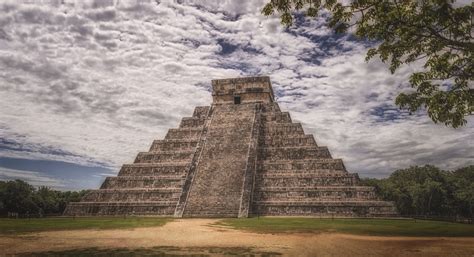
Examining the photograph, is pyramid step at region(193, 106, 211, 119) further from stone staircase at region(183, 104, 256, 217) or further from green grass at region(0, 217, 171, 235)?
green grass at region(0, 217, 171, 235)

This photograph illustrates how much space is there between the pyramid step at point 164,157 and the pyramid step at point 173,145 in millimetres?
846

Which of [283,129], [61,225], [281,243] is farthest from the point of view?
[283,129]

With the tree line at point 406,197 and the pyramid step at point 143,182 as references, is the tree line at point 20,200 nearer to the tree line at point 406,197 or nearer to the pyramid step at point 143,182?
the tree line at point 406,197

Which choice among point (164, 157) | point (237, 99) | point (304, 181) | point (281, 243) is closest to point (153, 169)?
point (164, 157)

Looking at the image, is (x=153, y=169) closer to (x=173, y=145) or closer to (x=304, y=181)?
(x=173, y=145)

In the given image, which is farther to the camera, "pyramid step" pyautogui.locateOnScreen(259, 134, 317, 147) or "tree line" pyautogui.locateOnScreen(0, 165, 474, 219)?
"tree line" pyautogui.locateOnScreen(0, 165, 474, 219)

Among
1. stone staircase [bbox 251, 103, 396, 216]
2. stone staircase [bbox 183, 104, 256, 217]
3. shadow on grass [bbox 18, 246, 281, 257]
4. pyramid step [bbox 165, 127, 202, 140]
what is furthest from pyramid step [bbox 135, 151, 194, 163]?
shadow on grass [bbox 18, 246, 281, 257]

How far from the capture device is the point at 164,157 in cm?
2745

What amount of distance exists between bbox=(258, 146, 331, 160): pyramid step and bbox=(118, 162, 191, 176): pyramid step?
5.74m

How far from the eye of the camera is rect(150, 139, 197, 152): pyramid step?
28.4 m

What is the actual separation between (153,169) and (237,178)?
666cm

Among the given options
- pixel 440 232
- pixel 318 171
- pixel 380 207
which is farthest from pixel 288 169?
pixel 440 232

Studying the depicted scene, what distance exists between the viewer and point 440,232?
1410 cm

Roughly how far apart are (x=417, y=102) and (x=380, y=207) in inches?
478
